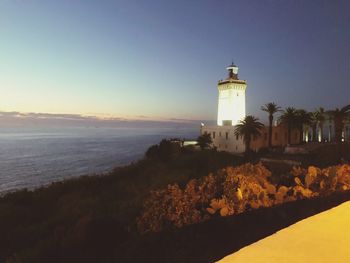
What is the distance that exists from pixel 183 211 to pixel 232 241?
3284mm

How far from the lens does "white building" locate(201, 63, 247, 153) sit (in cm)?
5197

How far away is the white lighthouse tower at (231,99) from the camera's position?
2162 inches

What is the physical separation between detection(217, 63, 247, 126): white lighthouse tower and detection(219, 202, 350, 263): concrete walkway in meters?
49.2

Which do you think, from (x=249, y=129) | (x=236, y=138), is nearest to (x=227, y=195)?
(x=249, y=129)

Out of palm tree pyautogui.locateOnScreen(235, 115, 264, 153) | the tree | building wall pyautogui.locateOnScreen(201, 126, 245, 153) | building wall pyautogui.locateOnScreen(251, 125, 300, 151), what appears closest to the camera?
palm tree pyautogui.locateOnScreen(235, 115, 264, 153)

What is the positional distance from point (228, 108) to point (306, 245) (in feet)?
167

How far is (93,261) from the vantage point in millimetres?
7906

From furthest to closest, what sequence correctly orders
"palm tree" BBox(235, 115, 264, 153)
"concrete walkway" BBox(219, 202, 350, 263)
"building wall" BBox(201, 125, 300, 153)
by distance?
"building wall" BBox(201, 125, 300, 153), "palm tree" BBox(235, 115, 264, 153), "concrete walkway" BBox(219, 202, 350, 263)

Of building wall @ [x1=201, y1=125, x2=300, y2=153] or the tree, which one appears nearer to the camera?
building wall @ [x1=201, y1=125, x2=300, y2=153]

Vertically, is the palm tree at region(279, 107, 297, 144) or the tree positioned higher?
the palm tree at region(279, 107, 297, 144)

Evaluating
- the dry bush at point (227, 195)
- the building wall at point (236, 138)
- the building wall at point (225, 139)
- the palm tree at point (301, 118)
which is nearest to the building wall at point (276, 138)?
the building wall at point (236, 138)

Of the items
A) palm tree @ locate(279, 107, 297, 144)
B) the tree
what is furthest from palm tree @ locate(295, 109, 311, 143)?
the tree

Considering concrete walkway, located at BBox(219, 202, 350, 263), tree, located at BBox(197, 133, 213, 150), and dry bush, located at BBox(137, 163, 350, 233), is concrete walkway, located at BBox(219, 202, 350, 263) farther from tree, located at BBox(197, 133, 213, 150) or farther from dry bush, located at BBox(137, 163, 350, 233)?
tree, located at BBox(197, 133, 213, 150)

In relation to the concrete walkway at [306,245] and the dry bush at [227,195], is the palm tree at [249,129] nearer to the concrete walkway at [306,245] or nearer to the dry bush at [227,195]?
the dry bush at [227,195]
